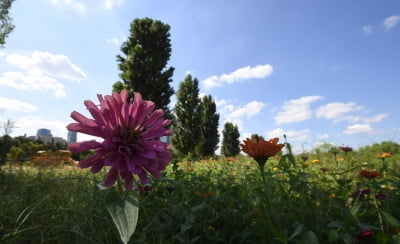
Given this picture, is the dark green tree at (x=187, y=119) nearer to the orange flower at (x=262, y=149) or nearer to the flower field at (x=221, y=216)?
the flower field at (x=221, y=216)

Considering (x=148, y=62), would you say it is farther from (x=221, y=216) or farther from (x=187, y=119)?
(x=221, y=216)

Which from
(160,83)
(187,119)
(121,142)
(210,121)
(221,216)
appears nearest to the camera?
(121,142)

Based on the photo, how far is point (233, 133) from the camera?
24.9m

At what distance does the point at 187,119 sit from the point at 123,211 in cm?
1737

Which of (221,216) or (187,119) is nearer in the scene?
(221,216)

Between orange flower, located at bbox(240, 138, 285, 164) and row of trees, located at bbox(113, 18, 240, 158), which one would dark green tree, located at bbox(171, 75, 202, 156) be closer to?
row of trees, located at bbox(113, 18, 240, 158)

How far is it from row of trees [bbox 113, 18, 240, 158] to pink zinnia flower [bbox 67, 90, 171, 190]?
1343cm

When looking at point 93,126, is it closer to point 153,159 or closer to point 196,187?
point 153,159

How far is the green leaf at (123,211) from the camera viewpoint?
59 cm

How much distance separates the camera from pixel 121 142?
2.69 feet

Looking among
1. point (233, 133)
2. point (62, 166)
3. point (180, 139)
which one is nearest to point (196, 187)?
point (62, 166)

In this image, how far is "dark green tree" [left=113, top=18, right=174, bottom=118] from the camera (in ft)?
51.1

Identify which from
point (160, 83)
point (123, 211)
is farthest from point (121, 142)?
Result: point (160, 83)

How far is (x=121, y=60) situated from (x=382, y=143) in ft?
48.4
